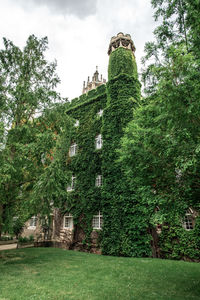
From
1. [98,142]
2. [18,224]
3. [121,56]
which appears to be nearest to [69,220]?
[18,224]

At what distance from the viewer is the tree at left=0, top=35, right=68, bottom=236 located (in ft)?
29.7

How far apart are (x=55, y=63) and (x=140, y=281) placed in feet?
40.6

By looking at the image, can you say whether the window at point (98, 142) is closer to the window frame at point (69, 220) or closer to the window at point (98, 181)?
the window at point (98, 181)

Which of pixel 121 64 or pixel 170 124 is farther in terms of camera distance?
pixel 121 64

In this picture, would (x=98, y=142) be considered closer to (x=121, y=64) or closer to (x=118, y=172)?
(x=118, y=172)

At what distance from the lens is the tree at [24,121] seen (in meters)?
9.05

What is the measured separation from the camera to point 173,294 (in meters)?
5.47

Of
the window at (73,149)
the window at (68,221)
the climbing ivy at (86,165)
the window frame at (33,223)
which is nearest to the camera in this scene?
the climbing ivy at (86,165)

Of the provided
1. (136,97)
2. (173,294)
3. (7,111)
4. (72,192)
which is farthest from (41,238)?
(136,97)

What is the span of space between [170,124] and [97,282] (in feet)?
19.9

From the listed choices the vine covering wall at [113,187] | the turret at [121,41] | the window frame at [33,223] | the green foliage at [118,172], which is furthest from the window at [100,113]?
the window frame at [33,223]

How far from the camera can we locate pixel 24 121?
1078 centimetres

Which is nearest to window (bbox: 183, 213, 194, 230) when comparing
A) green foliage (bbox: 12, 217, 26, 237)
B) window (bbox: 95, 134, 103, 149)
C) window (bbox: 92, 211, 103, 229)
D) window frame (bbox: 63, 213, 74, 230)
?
window (bbox: 92, 211, 103, 229)

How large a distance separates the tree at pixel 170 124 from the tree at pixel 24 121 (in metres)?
5.24
